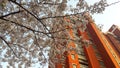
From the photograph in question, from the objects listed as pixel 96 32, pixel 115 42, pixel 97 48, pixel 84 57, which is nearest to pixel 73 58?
pixel 84 57

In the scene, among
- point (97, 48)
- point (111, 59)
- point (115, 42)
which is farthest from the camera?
point (115, 42)

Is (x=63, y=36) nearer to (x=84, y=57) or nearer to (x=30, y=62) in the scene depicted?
(x=30, y=62)

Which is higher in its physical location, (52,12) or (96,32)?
(96,32)

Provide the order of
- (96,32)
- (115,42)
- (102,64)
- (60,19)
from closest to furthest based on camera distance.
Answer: (60,19) < (102,64) < (96,32) < (115,42)

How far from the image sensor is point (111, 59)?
29.5 m

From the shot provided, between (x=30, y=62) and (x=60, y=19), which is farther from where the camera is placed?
(x=30, y=62)

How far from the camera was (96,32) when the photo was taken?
42.1m

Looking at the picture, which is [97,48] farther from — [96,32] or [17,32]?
[17,32]

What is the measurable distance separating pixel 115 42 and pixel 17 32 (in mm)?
44335

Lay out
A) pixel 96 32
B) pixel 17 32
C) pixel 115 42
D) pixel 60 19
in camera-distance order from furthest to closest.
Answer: pixel 115 42 < pixel 96 32 < pixel 17 32 < pixel 60 19

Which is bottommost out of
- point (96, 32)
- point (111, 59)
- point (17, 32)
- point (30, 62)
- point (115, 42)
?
point (30, 62)

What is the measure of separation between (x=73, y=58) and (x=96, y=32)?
1368 cm

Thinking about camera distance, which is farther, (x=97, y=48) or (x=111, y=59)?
(x=97, y=48)

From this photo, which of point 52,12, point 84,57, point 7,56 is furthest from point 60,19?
point 84,57
